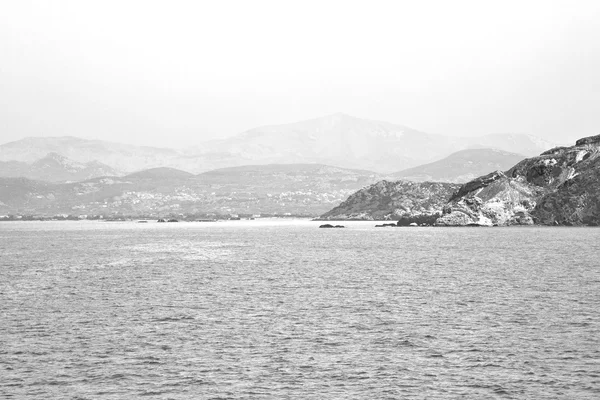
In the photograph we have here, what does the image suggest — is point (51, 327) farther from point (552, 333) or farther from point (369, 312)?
point (552, 333)

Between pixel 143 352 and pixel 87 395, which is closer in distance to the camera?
pixel 87 395

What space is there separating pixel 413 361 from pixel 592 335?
1677 cm

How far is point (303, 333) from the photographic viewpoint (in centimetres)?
5556

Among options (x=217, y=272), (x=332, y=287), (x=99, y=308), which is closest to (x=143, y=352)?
(x=99, y=308)

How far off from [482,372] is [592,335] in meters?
15.0

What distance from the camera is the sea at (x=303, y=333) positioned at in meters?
40.5

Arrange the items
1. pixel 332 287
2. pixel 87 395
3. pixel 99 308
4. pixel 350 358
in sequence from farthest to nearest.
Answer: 1. pixel 332 287
2. pixel 99 308
3. pixel 350 358
4. pixel 87 395

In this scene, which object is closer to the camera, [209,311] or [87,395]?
[87,395]

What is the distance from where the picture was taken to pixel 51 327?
5862 centimetres

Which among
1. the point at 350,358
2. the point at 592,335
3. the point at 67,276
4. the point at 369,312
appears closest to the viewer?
the point at 350,358

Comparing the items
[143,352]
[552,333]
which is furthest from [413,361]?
[143,352]

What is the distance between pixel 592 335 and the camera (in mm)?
53188

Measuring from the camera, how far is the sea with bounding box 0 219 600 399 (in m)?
40.5

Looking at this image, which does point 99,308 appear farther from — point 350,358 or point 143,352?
point 350,358
